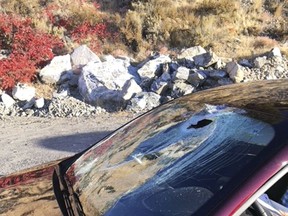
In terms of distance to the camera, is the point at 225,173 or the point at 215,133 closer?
the point at 225,173

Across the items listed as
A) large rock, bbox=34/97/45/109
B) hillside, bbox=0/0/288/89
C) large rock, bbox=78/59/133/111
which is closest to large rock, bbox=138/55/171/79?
large rock, bbox=78/59/133/111

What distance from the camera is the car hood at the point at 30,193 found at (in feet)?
8.18

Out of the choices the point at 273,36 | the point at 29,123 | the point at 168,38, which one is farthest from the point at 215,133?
the point at 273,36

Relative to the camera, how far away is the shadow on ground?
23.7ft

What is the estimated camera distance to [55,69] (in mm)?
11930

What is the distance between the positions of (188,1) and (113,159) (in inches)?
617

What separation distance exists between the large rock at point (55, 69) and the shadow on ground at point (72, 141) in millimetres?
3923

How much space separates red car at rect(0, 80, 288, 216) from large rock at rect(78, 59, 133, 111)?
22.8 feet

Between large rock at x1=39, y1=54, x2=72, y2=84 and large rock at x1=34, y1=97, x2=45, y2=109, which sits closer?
large rock at x1=34, y1=97, x2=45, y2=109

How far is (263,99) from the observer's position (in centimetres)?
248

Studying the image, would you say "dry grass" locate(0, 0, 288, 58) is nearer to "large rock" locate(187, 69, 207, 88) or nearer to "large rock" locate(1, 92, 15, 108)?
"large rock" locate(187, 69, 207, 88)

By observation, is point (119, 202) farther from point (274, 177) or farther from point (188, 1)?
point (188, 1)

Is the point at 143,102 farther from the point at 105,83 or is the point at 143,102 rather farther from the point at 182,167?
the point at 182,167

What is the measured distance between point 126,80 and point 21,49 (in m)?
3.65
